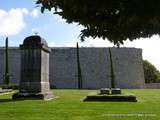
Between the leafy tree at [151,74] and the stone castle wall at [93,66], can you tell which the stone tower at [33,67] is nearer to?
the stone castle wall at [93,66]

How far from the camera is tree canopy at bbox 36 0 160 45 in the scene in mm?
6660

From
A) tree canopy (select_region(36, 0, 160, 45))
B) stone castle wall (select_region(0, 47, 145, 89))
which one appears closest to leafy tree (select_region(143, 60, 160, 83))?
stone castle wall (select_region(0, 47, 145, 89))

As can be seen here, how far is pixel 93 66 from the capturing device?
2854 inches

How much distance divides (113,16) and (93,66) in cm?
6497

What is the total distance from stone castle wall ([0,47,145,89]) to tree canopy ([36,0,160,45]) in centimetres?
6399

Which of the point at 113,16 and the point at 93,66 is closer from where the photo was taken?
the point at 113,16

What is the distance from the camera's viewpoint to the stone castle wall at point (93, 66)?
7206 centimetres

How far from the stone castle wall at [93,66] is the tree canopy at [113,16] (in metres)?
64.0

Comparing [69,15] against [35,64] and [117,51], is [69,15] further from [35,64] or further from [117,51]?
[117,51]

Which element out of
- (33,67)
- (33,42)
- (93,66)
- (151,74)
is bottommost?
(33,67)

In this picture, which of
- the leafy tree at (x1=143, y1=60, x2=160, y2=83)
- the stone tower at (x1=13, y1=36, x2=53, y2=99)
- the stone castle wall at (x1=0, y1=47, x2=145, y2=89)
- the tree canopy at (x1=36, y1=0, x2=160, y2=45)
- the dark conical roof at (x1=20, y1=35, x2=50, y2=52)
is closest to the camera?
the tree canopy at (x1=36, y1=0, x2=160, y2=45)

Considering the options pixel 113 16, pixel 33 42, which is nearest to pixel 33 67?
pixel 33 42

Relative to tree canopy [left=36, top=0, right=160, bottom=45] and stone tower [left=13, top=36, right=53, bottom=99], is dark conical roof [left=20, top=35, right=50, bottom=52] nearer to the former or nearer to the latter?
stone tower [left=13, top=36, right=53, bottom=99]

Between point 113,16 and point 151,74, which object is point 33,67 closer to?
point 113,16
